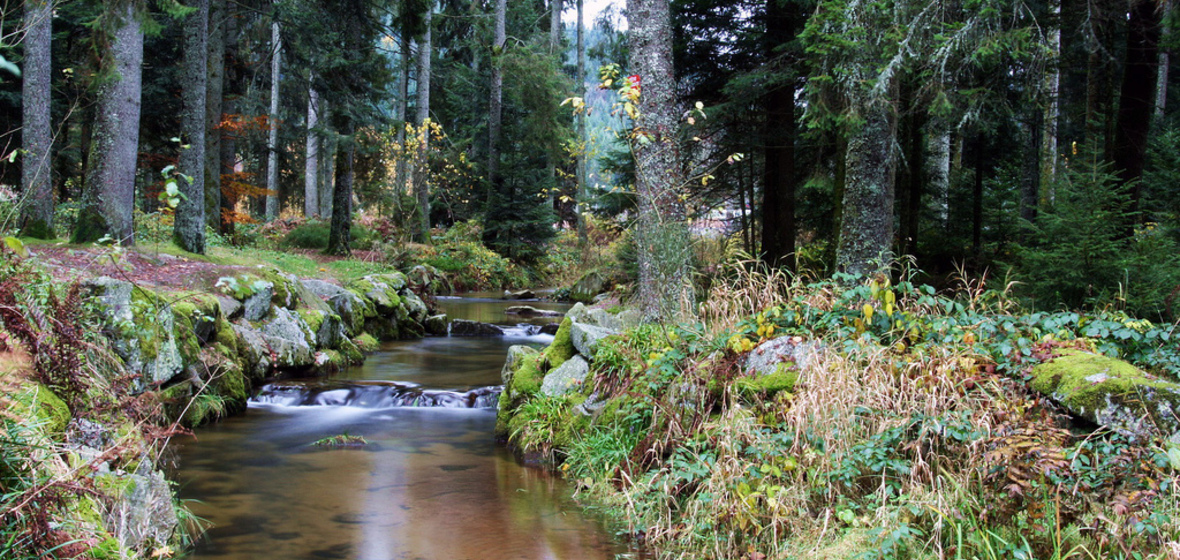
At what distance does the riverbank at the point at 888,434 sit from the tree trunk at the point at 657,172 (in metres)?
0.51

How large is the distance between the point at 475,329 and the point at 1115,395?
1096 centimetres

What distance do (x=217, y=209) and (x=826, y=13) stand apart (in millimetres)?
12640

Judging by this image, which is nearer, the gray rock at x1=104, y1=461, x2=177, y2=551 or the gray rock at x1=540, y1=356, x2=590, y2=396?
the gray rock at x1=104, y1=461, x2=177, y2=551

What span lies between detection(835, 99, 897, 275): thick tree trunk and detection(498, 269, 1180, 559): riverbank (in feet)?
5.81

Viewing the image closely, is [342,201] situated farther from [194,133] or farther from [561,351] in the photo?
[561,351]

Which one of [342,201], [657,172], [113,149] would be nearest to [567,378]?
[657,172]

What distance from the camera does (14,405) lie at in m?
3.17

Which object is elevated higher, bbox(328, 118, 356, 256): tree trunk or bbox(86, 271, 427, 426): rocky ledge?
bbox(328, 118, 356, 256): tree trunk

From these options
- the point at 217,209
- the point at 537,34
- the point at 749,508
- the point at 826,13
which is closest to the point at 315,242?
the point at 217,209

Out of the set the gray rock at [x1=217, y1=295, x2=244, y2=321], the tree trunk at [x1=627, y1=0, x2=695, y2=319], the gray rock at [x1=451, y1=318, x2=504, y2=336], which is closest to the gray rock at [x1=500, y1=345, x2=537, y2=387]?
the tree trunk at [x1=627, y1=0, x2=695, y2=319]

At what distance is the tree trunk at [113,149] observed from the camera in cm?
920

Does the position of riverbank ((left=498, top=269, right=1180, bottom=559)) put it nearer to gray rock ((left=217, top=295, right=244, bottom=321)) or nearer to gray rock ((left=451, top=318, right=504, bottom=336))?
gray rock ((left=217, top=295, right=244, bottom=321))

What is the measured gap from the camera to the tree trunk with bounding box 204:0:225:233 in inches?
566

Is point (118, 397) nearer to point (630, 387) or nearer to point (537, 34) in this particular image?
point (630, 387)
